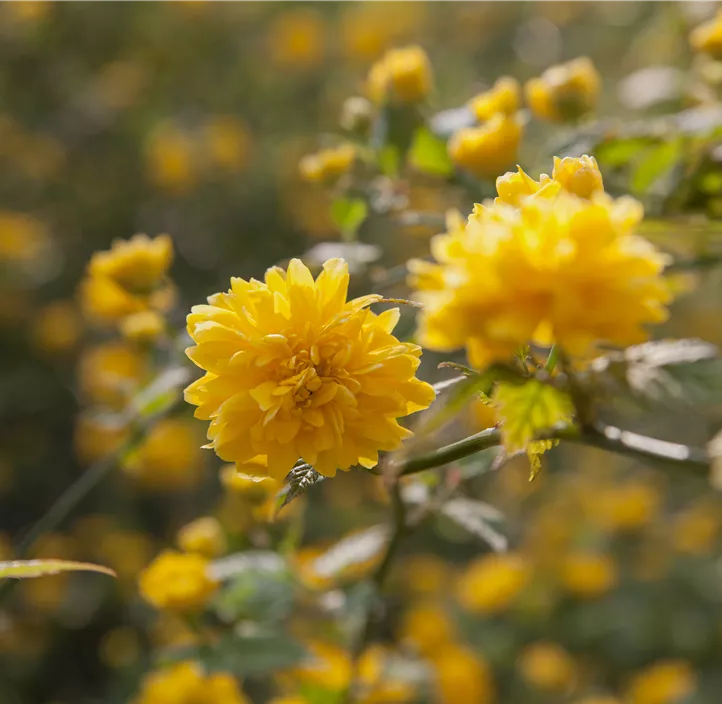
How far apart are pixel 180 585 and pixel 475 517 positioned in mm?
337

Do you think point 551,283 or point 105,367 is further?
point 105,367

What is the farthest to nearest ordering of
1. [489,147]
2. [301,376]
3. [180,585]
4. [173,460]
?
[173,460], [180,585], [489,147], [301,376]

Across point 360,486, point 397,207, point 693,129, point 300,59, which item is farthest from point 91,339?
point 693,129

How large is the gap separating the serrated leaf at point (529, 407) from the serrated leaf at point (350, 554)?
0.52 meters

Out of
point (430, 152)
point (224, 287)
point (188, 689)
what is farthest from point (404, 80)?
point (224, 287)

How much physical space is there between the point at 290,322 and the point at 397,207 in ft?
1.55

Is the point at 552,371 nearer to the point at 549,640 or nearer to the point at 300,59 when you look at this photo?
the point at 549,640

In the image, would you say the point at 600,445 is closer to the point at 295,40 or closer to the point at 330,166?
the point at 330,166

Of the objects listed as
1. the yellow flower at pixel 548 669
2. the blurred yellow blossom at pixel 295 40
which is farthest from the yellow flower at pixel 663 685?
the blurred yellow blossom at pixel 295 40

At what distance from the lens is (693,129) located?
30.4 inches

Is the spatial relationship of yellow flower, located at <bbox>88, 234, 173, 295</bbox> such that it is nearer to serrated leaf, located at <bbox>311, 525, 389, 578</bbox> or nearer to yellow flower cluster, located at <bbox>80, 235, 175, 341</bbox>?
yellow flower cluster, located at <bbox>80, 235, 175, 341</bbox>

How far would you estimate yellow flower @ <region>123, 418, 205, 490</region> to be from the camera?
192 cm

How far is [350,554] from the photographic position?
0.92 metres

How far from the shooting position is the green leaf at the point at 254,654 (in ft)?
2.76
